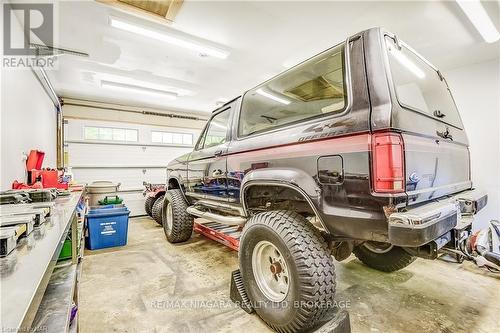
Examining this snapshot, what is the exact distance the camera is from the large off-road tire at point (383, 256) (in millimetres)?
2490

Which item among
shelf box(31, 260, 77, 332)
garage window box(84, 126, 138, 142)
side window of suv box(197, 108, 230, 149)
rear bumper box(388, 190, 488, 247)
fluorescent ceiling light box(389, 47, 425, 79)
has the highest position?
garage window box(84, 126, 138, 142)

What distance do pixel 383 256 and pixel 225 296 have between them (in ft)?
6.09

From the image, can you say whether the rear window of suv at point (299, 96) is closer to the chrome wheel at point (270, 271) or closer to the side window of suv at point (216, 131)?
the side window of suv at point (216, 131)

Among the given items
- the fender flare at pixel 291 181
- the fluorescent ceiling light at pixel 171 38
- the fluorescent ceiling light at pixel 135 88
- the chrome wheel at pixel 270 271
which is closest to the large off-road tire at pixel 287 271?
the chrome wheel at pixel 270 271

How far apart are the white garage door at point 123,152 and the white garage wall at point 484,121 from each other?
7507mm

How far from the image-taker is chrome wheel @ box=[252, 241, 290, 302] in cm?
180

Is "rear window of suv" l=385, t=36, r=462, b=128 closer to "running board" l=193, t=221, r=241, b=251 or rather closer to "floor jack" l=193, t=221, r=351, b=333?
"floor jack" l=193, t=221, r=351, b=333

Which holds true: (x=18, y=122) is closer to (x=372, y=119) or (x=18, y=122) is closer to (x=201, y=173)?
(x=201, y=173)

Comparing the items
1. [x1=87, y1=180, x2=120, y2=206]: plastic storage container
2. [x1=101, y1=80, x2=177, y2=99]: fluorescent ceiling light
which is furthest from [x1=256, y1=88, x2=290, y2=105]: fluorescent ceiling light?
[x1=87, y1=180, x2=120, y2=206]: plastic storage container

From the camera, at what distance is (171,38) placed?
345cm

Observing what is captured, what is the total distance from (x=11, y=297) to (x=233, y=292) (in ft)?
6.05

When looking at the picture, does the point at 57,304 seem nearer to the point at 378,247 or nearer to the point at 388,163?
the point at 388,163

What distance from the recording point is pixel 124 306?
2131 mm

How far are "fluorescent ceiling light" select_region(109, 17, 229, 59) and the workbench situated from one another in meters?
2.72
